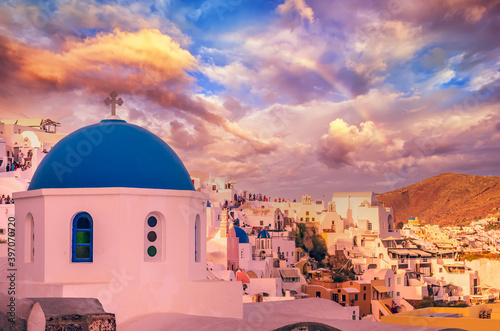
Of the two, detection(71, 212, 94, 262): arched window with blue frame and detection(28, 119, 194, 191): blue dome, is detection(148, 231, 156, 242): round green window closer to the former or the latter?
detection(28, 119, 194, 191): blue dome

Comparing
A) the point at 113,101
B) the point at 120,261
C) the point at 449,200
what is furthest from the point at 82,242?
the point at 449,200

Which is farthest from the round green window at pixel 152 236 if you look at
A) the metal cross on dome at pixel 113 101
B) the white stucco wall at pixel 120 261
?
the metal cross on dome at pixel 113 101

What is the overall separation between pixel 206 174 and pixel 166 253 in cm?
6998

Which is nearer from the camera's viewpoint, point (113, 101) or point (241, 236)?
point (113, 101)

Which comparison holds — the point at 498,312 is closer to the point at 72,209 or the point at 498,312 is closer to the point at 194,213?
the point at 194,213

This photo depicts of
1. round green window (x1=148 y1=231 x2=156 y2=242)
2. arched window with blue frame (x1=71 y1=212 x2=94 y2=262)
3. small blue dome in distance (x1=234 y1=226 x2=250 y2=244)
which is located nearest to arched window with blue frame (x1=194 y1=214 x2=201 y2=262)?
round green window (x1=148 y1=231 x2=156 y2=242)

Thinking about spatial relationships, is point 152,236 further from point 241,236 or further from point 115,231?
point 241,236

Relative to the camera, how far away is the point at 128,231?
1160cm

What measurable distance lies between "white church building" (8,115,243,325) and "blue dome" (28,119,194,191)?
0.07ft

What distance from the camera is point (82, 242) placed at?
38.3 feet

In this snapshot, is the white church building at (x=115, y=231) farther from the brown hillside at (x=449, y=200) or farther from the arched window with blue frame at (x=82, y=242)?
the brown hillside at (x=449, y=200)

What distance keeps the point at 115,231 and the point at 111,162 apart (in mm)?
1539

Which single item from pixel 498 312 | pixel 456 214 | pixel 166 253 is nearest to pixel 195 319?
pixel 166 253

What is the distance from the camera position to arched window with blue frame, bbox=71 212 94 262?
11617mm
